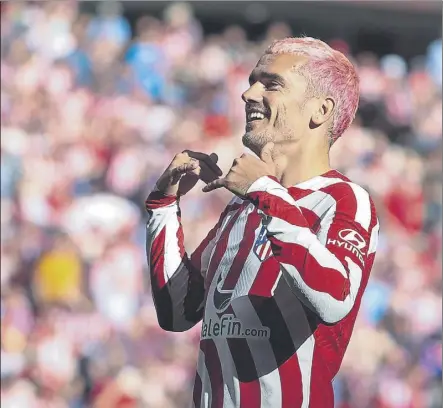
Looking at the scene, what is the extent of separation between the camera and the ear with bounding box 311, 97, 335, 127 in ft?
11.1

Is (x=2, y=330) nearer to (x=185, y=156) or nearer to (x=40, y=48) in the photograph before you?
Answer: (x=40, y=48)

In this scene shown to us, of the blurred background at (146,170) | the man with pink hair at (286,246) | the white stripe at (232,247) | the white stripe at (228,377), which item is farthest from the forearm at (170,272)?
the blurred background at (146,170)

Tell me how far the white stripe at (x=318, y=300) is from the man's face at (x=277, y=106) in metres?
0.45

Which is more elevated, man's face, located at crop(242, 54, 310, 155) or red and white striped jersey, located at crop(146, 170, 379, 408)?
man's face, located at crop(242, 54, 310, 155)

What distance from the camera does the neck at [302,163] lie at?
3.39 meters

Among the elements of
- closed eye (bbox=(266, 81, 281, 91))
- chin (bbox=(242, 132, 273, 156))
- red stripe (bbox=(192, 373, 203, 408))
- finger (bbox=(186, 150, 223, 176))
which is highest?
closed eye (bbox=(266, 81, 281, 91))

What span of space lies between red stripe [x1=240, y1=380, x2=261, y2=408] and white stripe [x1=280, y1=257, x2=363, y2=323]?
1.08 ft

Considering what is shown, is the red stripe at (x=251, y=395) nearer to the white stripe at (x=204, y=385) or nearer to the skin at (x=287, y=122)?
the white stripe at (x=204, y=385)

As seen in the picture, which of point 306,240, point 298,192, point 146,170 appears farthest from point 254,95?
point 146,170

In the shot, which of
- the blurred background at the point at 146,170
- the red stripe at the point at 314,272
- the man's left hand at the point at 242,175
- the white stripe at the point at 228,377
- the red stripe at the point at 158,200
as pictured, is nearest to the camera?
the red stripe at the point at 314,272

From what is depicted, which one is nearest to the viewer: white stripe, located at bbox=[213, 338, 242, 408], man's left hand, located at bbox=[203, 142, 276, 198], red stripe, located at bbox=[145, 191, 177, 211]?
man's left hand, located at bbox=[203, 142, 276, 198]

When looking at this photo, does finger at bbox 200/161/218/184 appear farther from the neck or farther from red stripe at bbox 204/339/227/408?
red stripe at bbox 204/339/227/408

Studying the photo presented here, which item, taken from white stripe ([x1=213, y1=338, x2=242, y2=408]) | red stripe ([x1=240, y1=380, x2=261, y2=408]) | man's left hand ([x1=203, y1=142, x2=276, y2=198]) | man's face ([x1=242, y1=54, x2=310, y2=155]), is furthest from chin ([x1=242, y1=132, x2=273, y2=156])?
red stripe ([x1=240, y1=380, x2=261, y2=408])

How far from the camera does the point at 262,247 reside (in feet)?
10.9
